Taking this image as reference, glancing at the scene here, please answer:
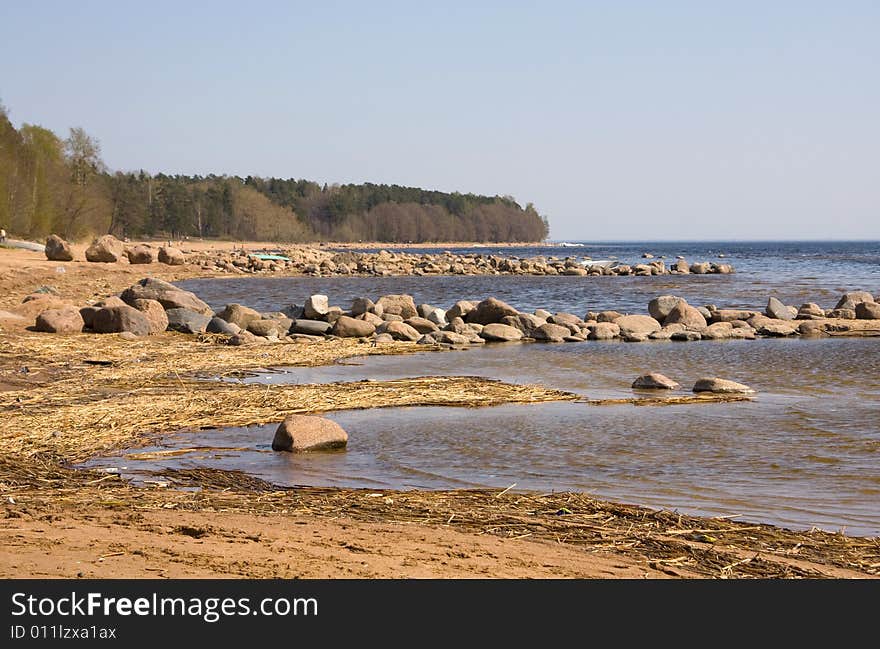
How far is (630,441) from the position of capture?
34.7 feet

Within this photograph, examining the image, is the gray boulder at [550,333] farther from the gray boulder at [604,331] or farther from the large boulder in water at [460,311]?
the large boulder in water at [460,311]

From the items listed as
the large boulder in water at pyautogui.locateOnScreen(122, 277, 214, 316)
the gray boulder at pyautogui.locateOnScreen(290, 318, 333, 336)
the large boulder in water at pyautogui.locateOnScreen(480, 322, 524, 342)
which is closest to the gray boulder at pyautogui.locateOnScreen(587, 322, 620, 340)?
the large boulder in water at pyautogui.locateOnScreen(480, 322, 524, 342)

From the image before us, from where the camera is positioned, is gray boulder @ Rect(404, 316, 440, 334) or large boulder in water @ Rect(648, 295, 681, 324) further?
large boulder in water @ Rect(648, 295, 681, 324)

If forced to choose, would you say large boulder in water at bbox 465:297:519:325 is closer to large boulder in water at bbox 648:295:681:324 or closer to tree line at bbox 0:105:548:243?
large boulder in water at bbox 648:295:681:324

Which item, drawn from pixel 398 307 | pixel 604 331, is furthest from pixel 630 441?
pixel 398 307

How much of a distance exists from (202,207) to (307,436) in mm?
126042

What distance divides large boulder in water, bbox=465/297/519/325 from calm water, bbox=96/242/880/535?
15.4 feet

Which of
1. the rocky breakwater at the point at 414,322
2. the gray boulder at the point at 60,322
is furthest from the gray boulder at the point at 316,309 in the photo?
the gray boulder at the point at 60,322

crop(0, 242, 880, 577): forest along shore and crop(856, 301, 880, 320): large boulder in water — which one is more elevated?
crop(856, 301, 880, 320): large boulder in water

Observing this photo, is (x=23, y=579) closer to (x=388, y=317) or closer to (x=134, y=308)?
(x=134, y=308)

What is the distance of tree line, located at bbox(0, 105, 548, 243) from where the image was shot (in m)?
62.5

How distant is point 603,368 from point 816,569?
11849mm

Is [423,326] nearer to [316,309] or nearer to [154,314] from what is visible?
[316,309]

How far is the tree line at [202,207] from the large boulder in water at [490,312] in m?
40.9
